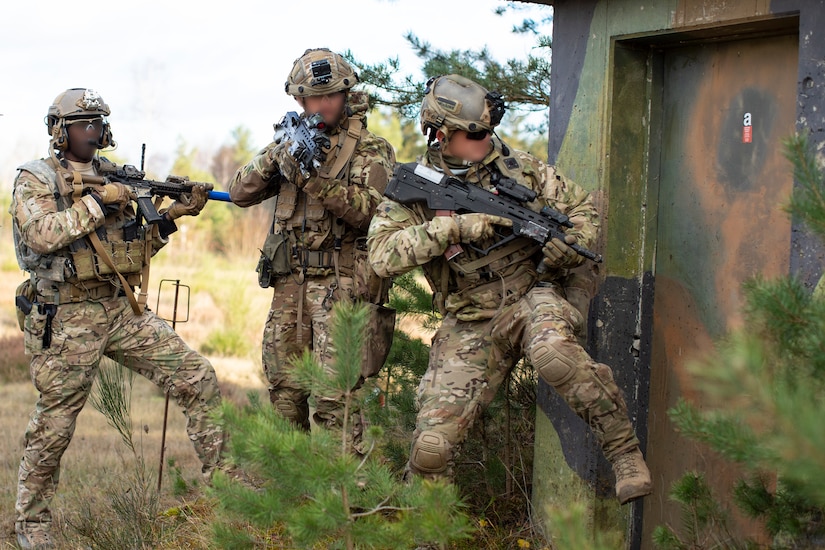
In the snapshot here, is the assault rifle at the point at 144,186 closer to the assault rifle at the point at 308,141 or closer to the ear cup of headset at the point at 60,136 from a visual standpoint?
the ear cup of headset at the point at 60,136

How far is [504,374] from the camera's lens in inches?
169

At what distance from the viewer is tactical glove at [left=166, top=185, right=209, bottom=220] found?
5.54 metres

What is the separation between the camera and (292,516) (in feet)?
9.69

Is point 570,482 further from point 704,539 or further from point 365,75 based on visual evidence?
point 365,75

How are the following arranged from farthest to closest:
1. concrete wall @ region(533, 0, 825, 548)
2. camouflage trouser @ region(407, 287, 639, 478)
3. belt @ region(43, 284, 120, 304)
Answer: belt @ region(43, 284, 120, 304) → concrete wall @ region(533, 0, 825, 548) → camouflage trouser @ region(407, 287, 639, 478)

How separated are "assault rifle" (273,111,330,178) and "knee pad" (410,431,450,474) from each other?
60.6 inches

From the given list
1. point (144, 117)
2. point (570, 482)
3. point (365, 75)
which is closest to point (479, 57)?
point (365, 75)

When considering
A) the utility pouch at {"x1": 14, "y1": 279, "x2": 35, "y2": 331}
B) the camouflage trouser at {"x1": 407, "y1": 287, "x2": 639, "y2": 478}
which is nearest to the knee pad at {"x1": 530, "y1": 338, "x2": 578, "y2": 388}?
the camouflage trouser at {"x1": 407, "y1": 287, "x2": 639, "y2": 478}

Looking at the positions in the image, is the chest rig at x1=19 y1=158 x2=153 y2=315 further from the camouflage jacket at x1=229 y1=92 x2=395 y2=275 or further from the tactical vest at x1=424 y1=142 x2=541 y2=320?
the tactical vest at x1=424 y1=142 x2=541 y2=320

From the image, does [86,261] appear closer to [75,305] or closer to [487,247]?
[75,305]

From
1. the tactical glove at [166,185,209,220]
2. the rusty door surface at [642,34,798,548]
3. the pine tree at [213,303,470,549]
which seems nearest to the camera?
the pine tree at [213,303,470,549]

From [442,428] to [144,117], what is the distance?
34821 mm

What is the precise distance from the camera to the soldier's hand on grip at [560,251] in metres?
4.08

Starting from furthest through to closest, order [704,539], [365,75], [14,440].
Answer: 1. [14,440]
2. [365,75]
3. [704,539]
